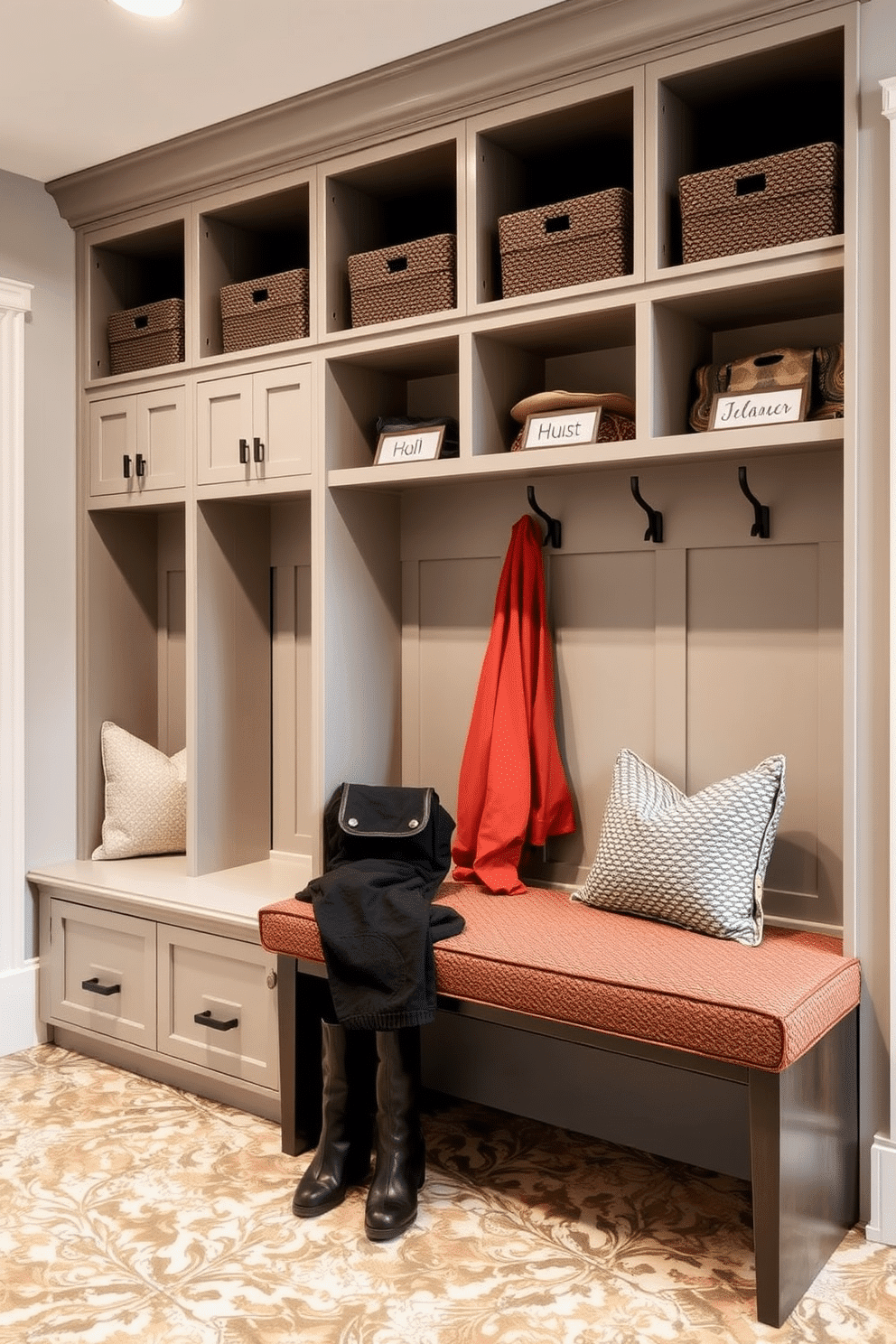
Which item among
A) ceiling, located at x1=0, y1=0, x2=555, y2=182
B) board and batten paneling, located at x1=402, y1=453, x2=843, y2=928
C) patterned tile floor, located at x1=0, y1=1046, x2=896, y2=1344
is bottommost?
patterned tile floor, located at x1=0, y1=1046, x2=896, y2=1344

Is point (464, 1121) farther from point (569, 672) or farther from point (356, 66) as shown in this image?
point (356, 66)

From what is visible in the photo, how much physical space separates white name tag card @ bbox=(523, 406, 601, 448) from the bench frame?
4.21 ft

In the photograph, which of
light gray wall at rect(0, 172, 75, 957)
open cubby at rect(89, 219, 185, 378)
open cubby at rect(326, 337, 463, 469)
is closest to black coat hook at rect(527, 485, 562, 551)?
open cubby at rect(326, 337, 463, 469)

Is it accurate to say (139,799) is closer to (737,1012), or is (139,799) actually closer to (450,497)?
(450,497)

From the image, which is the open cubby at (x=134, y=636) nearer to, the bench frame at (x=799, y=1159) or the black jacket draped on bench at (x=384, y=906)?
the black jacket draped on bench at (x=384, y=906)

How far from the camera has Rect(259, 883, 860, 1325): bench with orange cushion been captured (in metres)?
2.00

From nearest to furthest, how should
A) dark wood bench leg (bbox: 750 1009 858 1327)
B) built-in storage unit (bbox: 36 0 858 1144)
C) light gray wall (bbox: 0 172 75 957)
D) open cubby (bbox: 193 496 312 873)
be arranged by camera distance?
dark wood bench leg (bbox: 750 1009 858 1327) → built-in storage unit (bbox: 36 0 858 1144) → open cubby (bbox: 193 496 312 873) → light gray wall (bbox: 0 172 75 957)

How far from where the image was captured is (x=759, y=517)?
257 cm

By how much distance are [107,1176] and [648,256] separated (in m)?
2.39

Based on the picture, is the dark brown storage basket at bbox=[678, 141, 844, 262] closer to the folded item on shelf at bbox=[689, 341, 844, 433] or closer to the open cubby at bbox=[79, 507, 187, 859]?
the folded item on shelf at bbox=[689, 341, 844, 433]

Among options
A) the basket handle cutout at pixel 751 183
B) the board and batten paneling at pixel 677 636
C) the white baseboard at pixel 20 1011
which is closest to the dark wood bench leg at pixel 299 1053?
the board and batten paneling at pixel 677 636

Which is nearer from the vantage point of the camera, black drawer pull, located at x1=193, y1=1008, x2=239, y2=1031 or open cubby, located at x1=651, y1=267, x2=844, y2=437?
open cubby, located at x1=651, y1=267, x2=844, y2=437

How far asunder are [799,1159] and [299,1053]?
1.16m

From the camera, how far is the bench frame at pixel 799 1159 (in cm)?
200
